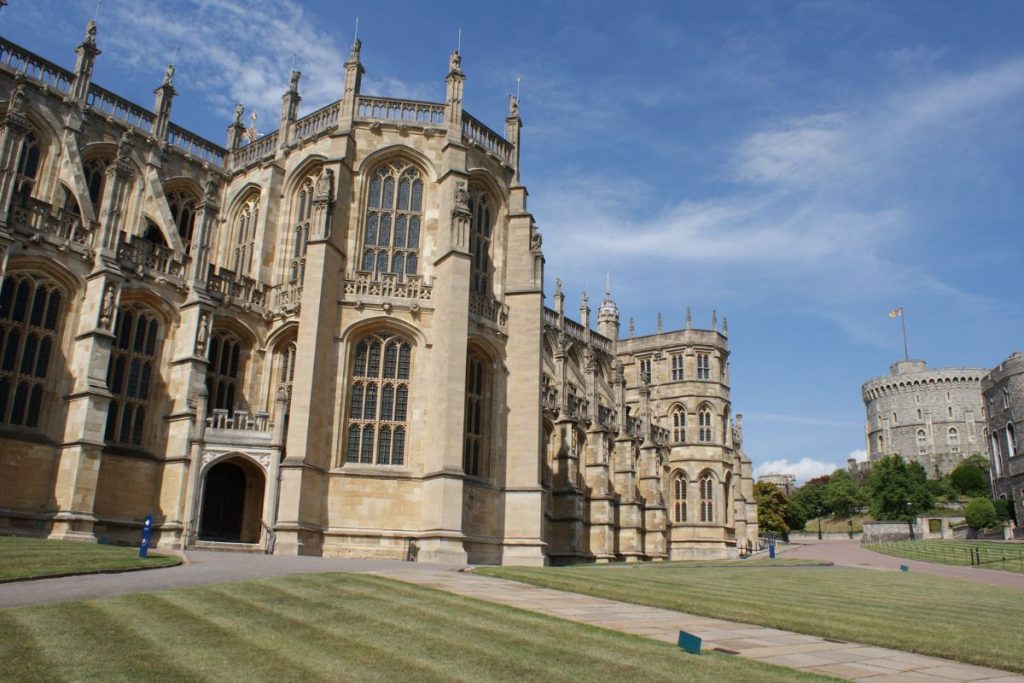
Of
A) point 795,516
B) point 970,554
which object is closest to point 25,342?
point 970,554

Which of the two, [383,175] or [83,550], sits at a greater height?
[383,175]

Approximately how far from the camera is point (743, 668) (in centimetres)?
922

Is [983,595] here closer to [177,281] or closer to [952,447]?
[177,281]

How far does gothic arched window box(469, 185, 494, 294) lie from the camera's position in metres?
33.6

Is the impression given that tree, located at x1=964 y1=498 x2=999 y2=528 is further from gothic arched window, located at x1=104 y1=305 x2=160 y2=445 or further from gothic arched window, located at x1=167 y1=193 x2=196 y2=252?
gothic arched window, located at x1=104 y1=305 x2=160 y2=445

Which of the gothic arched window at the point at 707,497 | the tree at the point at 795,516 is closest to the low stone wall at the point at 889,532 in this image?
the tree at the point at 795,516

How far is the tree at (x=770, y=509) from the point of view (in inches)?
3450

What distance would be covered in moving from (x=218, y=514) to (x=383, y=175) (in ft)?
46.9

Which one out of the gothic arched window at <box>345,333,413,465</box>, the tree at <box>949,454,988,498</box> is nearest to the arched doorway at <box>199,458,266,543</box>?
the gothic arched window at <box>345,333,413,465</box>

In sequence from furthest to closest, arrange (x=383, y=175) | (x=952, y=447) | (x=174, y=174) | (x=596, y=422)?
1. (x=952, y=447)
2. (x=596, y=422)
3. (x=174, y=174)
4. (x=383, y=175)

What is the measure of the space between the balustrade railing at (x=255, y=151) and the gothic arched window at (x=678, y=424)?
37.8 m

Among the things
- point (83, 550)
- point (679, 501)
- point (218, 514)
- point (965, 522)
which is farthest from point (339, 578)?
point (965, 522)

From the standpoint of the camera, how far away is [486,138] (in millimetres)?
35094

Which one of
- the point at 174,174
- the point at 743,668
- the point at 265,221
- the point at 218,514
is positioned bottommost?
the point at 743,668
